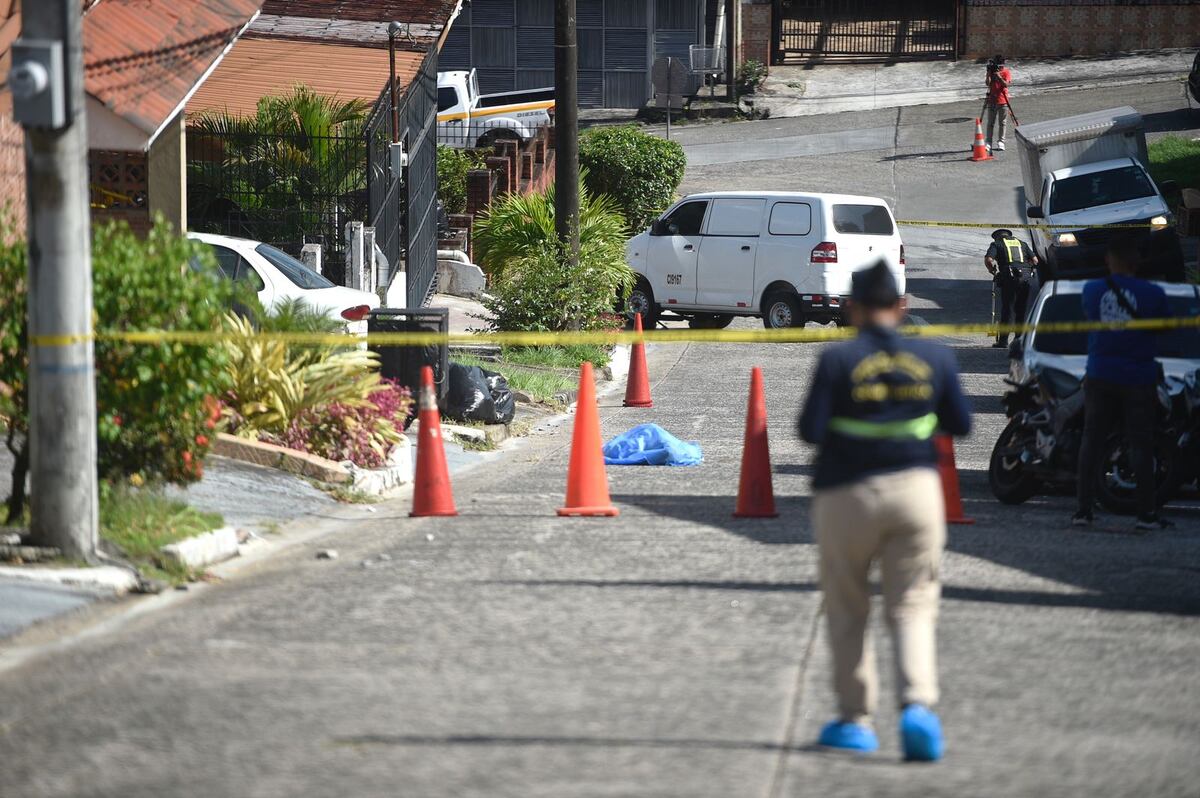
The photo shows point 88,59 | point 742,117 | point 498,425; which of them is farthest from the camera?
point 742,117

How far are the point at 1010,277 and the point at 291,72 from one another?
11.5m

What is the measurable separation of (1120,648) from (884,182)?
28979mm

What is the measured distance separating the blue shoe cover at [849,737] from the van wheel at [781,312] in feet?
55.4

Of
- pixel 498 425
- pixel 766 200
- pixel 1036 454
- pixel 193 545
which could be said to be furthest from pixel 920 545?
pixel 766 200

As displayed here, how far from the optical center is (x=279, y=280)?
16.1 meters

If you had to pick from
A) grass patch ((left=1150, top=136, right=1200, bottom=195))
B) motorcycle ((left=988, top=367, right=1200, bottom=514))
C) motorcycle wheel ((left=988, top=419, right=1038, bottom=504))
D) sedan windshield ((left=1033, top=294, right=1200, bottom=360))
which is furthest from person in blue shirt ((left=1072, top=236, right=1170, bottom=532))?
grass patch ((left=1150, top=136, right=1200, bottom=195))

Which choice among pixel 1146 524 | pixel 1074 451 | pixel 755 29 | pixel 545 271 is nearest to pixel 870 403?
pixel 1146 524

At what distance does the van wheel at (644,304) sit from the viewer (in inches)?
943

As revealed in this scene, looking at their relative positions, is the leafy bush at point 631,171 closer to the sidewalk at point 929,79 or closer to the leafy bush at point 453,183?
the leafy bush at point 453,183

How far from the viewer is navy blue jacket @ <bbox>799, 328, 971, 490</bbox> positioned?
18.7 feet

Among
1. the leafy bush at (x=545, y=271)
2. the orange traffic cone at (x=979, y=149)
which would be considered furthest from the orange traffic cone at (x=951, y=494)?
the orange traffic cone at (x=979, y=149)

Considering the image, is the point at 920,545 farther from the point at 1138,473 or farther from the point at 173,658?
the point at 1138,473

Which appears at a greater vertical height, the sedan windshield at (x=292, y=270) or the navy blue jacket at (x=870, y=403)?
the sedan windshield at (x=292, y=270)

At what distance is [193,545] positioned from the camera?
8.90m
